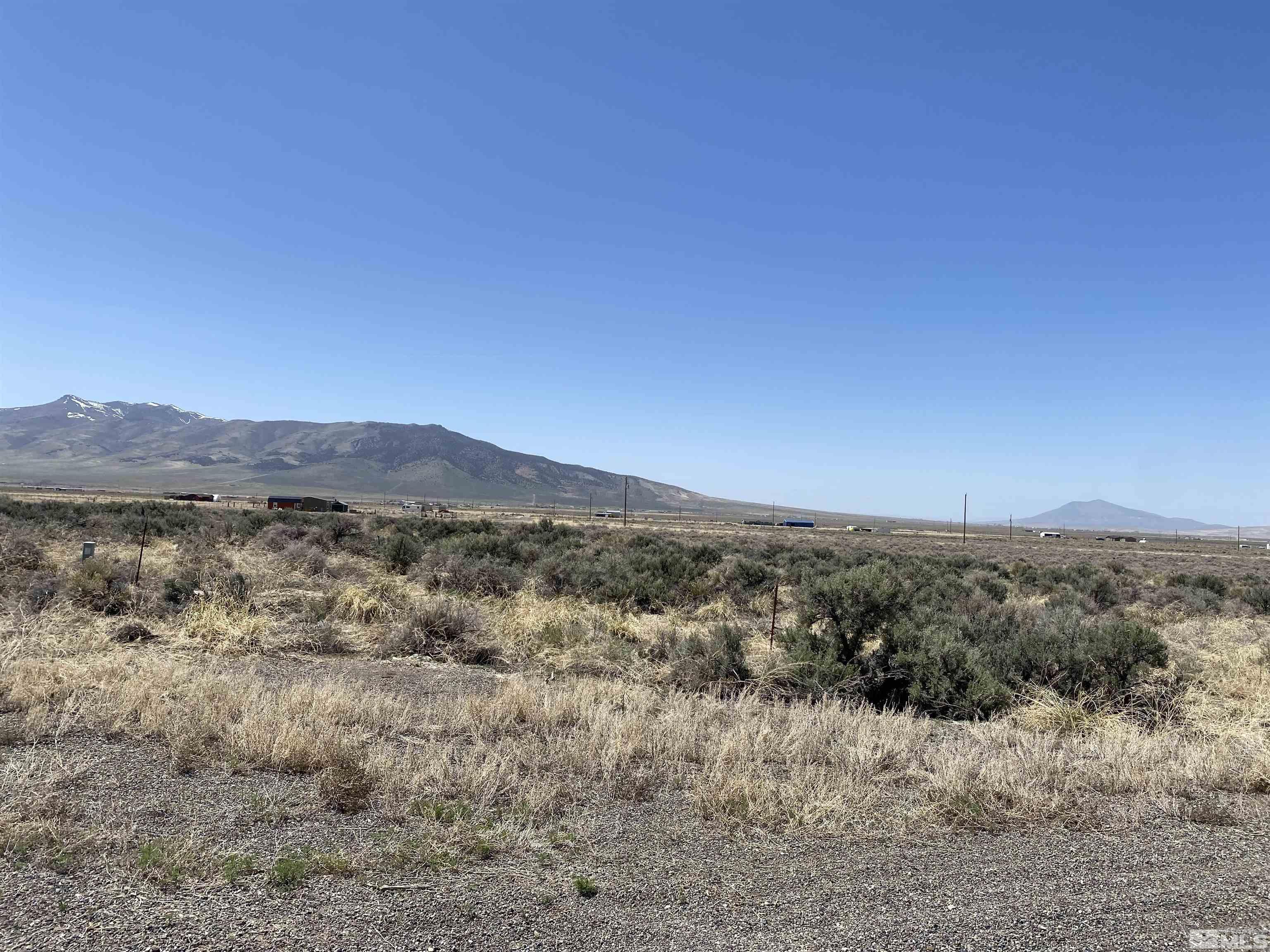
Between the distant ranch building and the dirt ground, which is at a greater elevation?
the distant ranch building

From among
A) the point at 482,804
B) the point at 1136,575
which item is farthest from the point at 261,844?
the point at 1136,575

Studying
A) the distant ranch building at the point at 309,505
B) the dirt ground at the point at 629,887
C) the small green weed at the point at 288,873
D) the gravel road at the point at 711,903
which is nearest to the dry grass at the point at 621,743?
the dirt ground at the point at 629,887

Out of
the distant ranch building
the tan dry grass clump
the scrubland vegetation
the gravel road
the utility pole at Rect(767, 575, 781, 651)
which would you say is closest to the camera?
the gravel road

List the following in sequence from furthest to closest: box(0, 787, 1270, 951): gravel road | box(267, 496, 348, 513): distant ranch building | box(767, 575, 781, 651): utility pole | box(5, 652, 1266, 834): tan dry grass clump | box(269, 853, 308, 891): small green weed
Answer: box(267, 496, 348, 513): distant ranch building < box(767, 575, 781, 651): utility pole < box(5, 652, 1266, 834): tan dry grass clump < box(269, 853, 308, 891): small green weed < box(0, 787, 1270, 951): gravel road

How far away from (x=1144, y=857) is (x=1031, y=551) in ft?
211

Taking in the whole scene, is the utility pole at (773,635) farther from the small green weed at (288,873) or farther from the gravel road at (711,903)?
the small green weed at (288,873)

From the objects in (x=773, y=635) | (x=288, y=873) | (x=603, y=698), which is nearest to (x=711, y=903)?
(x=288, y=873)

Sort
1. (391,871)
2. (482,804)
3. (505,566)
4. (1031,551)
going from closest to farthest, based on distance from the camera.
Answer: (391,871) → (482,804) → (505,566) → (1031,551)

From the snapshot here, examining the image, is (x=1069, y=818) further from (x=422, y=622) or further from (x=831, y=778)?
(x=422, y=622)

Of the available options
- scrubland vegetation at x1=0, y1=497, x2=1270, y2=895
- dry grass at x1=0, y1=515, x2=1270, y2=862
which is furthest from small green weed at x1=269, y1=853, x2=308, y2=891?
dry grass at x1=0, y1=515, x2=1270, y2=862

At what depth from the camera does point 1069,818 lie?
611 centimetres

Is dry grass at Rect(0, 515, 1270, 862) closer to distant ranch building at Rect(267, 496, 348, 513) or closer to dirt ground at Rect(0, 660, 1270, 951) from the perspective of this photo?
dirt ground at Rect(0, 660, 1270, 951)

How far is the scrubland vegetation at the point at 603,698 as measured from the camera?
19.9 feet

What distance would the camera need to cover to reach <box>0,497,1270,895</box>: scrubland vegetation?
19.9 feet
